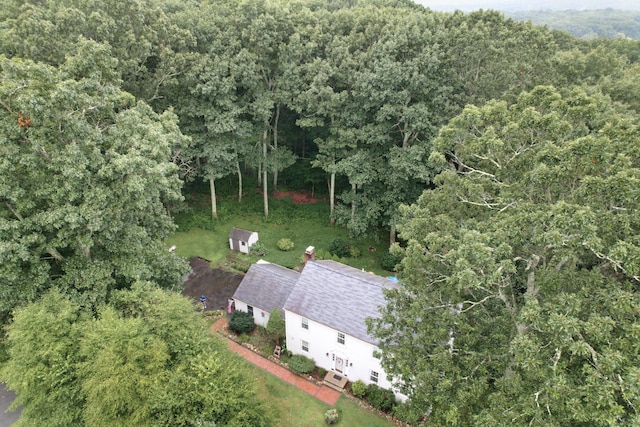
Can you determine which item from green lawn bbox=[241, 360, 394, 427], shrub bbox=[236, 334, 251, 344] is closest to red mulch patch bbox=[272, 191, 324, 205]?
shrub bbox=[236, 334, 251, 344]

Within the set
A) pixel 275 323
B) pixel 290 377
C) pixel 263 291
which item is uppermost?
pixel 263 291

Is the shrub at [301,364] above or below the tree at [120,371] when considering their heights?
below

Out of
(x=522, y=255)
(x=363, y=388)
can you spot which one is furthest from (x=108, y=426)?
(x=522, y=255)

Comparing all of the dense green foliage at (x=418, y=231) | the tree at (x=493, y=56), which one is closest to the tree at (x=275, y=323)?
the dense green foliage at (x=418, y=231)


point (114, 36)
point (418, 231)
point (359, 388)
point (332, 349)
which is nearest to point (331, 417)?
point (359, 388)

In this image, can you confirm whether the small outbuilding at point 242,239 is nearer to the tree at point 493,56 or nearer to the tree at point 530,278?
the tree at point 530,278

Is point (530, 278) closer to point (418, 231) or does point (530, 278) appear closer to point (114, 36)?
point (418, 231)

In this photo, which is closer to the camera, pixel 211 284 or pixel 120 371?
pixel 120 371
